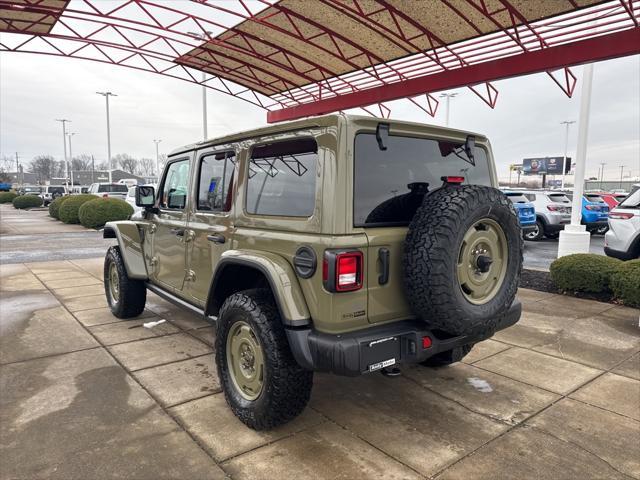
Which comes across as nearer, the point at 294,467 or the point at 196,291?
the point at 294,467

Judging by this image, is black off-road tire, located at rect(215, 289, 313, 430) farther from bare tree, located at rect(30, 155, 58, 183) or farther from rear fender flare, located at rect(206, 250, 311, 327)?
bare tree, located at rect(30, 155, 58, 183)

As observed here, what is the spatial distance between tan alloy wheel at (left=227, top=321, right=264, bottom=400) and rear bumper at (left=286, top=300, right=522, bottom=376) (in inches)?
17.6

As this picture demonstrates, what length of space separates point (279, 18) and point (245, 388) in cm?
964

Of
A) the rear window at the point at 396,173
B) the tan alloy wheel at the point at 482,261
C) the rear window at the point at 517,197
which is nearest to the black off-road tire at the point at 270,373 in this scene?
the rear window at the point at 396,173

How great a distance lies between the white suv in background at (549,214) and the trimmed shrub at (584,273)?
7.28 metres

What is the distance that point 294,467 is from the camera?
2539 mm

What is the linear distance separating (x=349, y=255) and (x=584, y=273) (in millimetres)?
5511

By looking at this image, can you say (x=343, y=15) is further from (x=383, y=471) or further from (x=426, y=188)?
(x=383, y=471)

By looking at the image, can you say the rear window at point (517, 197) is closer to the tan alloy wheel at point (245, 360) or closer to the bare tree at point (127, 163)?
the tan alloy wheel at point (245, 360)

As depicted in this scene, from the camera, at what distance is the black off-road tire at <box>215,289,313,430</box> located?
2678 millimetres

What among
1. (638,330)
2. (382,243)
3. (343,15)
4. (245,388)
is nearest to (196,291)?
(245,388)

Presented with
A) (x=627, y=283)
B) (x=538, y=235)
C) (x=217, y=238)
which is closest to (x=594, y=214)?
(x=538, y=235)

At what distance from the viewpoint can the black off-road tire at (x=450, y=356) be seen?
3271mm

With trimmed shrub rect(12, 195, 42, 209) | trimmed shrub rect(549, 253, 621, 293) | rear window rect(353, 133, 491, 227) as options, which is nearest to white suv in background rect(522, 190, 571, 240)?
trimmed shrub rect(549, 253, 621, 293)
